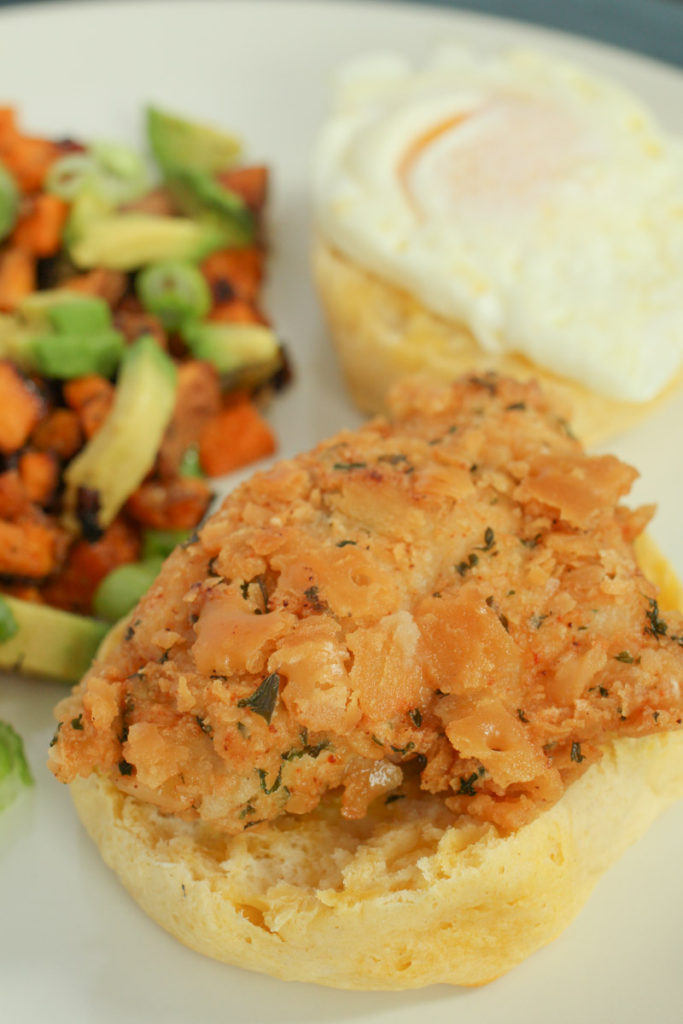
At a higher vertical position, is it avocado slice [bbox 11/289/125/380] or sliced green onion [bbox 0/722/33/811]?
avocado slice [bbox 11/289/125/380]

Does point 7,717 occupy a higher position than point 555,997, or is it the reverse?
point 555,997

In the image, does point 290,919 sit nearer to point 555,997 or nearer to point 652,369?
point 555,997

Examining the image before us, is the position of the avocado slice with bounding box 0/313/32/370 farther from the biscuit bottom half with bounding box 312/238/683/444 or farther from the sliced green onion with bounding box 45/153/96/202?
the biscuit bottom half with bounding box 312/238/683/444

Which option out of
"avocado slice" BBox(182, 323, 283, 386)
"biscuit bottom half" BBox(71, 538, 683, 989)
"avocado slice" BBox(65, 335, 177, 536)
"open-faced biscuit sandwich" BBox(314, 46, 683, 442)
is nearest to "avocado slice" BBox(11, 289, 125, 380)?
"avocado slice" BBox(65, 335, 177, 536)

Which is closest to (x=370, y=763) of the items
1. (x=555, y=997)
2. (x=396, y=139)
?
(x=555, y=997)

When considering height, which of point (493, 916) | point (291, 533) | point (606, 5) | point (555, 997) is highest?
point (606, 5)

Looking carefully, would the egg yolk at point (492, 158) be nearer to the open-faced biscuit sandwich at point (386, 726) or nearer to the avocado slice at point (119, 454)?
the avocado slice at point (119, 454)

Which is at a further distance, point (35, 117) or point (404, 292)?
point (35, 117)
